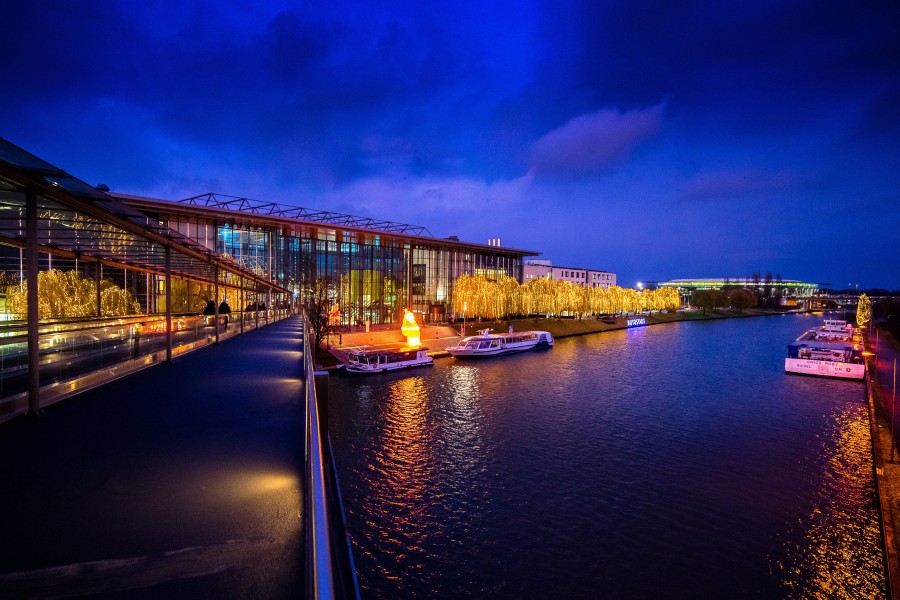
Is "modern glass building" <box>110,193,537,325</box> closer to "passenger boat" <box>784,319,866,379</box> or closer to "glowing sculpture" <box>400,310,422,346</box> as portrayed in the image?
"glowing sculpture" <box>400,310,422,346</box>

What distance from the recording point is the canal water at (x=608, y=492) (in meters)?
12.1

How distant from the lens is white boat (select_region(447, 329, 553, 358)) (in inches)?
1812

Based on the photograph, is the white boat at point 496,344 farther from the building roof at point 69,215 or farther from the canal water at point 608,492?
the building roof at point 69,215

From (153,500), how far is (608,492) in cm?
1517

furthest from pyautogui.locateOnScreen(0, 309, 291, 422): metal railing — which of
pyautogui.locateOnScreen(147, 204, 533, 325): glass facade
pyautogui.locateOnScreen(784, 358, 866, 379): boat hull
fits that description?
pyautogui.locateOnScreen(784, 358, 866, 379): boat hull

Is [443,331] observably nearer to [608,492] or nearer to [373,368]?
[373,368]

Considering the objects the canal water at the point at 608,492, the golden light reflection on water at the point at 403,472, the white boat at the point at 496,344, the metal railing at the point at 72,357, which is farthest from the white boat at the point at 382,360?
the metal railing at the point at 72,357

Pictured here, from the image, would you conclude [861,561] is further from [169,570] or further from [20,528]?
[20,528]

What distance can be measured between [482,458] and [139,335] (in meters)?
13.0

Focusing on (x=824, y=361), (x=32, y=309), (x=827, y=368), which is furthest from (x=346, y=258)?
(x=32, y=309)

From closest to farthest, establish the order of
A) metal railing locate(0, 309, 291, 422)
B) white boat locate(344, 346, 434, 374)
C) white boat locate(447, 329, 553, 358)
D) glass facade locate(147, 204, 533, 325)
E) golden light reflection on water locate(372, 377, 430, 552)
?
metal railing locate(0, 309, 291, 422), golden light reflection on water locate(372, 377, 430, 552), white boat locate(344, 346, 434, 374), white boat locate(447, 329, 553, 358), glass facade locate(147, 204, 533, 325)

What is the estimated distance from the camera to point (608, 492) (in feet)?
53.0

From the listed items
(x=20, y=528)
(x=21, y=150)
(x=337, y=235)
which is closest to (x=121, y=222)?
(x=21, y=150)

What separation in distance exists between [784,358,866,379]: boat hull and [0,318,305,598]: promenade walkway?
42.6 meters
